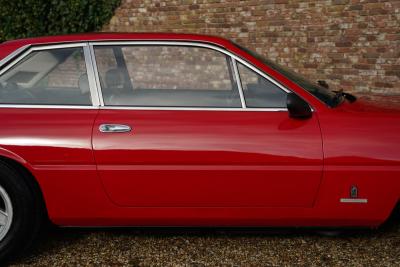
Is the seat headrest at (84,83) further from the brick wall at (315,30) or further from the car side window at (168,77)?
the brick wall at (315,30)

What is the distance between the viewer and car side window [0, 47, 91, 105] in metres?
3.23

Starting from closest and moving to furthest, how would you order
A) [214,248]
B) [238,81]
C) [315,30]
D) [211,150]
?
[211,150] → [238,81] → [214,248] → [315,30]

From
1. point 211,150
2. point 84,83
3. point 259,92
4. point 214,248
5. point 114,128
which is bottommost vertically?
point 214,248

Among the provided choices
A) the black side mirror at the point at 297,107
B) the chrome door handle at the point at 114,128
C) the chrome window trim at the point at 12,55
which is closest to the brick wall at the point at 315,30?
the black side mirror at the point at 297,107

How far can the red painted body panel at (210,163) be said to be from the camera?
9.99 feet

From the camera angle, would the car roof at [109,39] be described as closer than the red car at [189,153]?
No

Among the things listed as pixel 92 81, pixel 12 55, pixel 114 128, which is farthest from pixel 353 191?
pixel 12 55

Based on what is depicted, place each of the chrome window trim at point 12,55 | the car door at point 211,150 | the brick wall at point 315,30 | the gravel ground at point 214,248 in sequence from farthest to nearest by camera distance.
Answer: the brick wall at point 315,30
the chrome window trim at point 12,55
the gravel ground at point 214,248
the car door at point 211,150

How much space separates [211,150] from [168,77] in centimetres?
68

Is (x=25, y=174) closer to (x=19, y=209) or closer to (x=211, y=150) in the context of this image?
(x=19, y=209)

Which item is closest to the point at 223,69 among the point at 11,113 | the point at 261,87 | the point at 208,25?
the point at 261,87

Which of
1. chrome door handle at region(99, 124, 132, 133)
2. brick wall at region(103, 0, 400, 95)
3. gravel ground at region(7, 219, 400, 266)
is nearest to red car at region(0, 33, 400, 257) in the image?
chrome door handle at region(99, 124, 132, 133)

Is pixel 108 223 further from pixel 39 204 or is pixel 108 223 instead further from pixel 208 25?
pixel 208 25

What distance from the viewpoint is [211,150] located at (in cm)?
304
